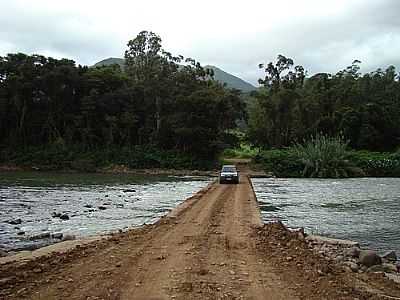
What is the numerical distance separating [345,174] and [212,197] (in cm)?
3347

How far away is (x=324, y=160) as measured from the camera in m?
57.0

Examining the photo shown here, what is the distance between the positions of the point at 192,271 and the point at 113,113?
62434 mm

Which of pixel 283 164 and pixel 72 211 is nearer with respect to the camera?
pixel 72 211

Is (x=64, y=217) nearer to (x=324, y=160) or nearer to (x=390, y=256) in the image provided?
(x=390, y=256)

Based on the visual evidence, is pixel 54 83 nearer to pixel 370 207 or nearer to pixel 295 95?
pixel 295 95

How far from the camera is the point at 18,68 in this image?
6631 cm

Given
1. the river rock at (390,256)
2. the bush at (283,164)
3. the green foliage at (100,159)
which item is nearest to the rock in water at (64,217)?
the river rock at (390,256)

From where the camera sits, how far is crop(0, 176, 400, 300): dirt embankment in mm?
8227

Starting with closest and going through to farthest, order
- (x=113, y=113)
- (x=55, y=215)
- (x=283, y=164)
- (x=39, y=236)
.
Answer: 1. (x=39, y=236)
2. (x=55, y=215)
3. (x=283, y=164)
4. (x=113, y=113)

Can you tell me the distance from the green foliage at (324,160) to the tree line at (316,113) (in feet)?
49.6

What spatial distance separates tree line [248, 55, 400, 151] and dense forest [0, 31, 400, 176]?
0.52ft

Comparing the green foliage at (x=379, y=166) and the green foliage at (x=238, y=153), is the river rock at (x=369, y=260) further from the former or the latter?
the green foliage at (x=238, y=153)

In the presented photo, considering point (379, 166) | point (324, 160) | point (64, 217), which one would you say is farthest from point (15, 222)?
point (379, 166)

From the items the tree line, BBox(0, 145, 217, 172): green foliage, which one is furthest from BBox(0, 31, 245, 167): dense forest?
the tree line
